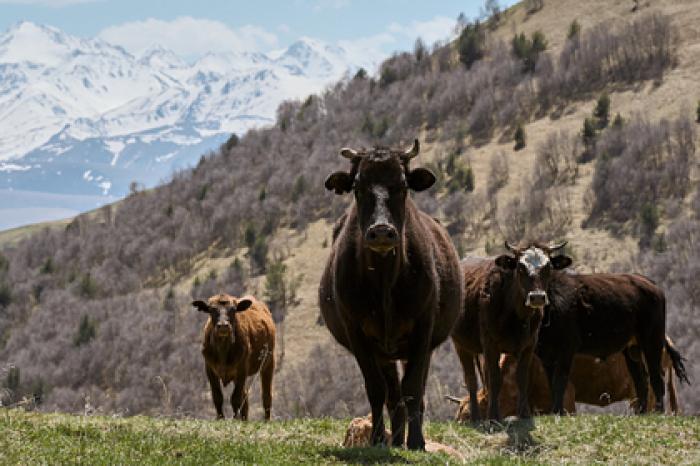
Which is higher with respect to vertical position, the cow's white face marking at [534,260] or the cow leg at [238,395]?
the cow's white face marking at [534,260]

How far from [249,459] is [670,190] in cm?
6610

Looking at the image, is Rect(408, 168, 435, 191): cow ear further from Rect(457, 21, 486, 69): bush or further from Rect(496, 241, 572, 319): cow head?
Rect(457, 21, 486, 69): bush

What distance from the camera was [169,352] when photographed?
7256cm

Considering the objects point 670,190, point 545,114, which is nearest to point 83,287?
point 545,114

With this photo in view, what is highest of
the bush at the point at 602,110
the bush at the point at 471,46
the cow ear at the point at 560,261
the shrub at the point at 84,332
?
the bush at the point at 471,46

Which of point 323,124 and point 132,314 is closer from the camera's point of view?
point 132,314

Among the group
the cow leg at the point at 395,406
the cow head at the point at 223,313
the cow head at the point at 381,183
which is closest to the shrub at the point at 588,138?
the cow head at the point at 223,313

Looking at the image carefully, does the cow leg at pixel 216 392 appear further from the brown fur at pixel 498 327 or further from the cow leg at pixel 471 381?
the brown fur at pixel 498 327

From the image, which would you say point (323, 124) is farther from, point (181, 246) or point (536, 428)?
point (536, 428)

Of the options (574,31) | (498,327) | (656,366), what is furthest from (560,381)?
(574,31)

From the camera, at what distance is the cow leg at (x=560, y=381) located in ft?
46.4

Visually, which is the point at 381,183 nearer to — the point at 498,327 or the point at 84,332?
the point at 498,327

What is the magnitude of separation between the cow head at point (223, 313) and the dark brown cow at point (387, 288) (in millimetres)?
7457

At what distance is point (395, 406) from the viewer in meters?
9.43
